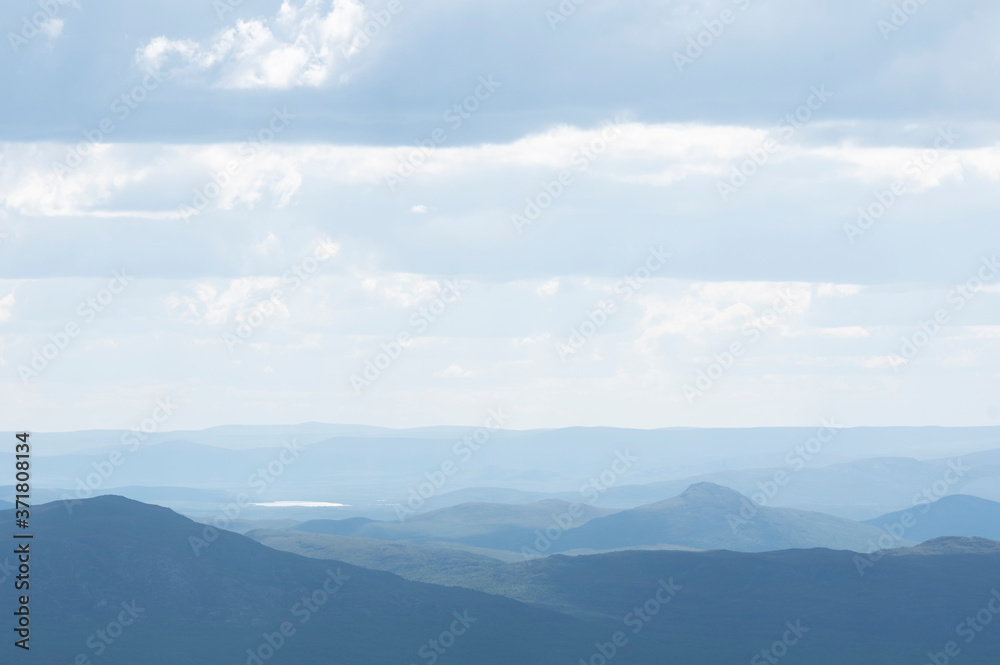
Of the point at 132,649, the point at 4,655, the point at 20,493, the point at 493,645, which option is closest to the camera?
the point at 20,493

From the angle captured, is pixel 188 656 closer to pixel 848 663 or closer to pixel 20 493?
pixel 20 493

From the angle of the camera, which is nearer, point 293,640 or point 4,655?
point 4,655

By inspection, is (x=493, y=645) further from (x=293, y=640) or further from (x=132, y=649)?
(x=132, y=649)

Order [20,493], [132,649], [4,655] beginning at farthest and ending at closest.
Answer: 1. [132,649]
2. [4,655]
3. [20,493]

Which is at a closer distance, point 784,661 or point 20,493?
point 20,493

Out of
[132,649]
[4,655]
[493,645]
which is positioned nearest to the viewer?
[4,655]

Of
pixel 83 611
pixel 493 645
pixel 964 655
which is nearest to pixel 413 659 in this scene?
pixel 493 645

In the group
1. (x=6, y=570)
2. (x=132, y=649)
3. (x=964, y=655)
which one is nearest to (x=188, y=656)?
(x=132, y=649)

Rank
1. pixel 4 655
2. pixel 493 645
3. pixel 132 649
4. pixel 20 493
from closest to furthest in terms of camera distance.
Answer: pixel 20 493, pixel 4 655, pixel 132 649, pixel 493 645

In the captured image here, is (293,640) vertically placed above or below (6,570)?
below
